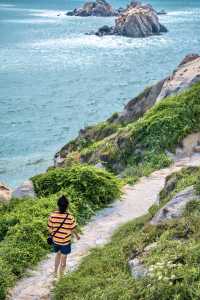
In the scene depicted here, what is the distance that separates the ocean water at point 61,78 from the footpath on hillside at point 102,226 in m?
17.7

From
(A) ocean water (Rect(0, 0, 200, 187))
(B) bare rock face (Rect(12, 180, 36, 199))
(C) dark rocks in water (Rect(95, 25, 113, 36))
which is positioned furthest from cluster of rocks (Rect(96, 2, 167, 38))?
(B) bare rock face (Rect(12, 180, 36, 199))

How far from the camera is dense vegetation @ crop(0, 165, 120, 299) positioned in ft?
44.5

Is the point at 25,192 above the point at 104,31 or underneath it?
above

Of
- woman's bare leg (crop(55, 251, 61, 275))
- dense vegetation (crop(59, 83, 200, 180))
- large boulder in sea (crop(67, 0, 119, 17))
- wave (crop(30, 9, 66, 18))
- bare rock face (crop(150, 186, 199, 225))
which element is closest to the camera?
woman's bare leg (crop(55, 251, 61, 275))

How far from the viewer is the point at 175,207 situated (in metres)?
13.0

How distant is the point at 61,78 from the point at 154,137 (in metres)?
47.1

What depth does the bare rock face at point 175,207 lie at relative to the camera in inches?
504

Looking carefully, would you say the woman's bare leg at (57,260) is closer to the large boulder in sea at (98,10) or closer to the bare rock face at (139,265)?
the bare rock face at (139,265)

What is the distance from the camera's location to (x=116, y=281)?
431 inches

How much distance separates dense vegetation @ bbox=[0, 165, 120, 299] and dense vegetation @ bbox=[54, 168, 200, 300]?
1407 millimetres

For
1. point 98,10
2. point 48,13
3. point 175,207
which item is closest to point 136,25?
point 98,10

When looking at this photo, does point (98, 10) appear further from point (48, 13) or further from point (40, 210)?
point (40, 210)

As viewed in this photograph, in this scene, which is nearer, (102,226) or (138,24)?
(102,226)

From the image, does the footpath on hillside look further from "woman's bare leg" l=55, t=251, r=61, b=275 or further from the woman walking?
the woman walking
